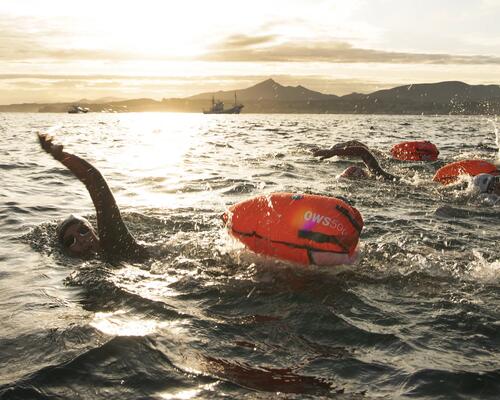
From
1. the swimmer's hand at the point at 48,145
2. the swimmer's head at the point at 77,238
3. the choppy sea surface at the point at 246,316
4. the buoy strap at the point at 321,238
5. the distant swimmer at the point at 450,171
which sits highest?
the swimmer's hand at the point at 48,145

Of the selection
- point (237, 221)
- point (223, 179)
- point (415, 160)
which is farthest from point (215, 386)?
point (415, 160)

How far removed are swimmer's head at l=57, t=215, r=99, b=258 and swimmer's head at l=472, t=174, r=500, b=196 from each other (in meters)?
10.2

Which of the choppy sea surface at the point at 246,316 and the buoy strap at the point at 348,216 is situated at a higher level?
the buoy strap at the point at 348,216

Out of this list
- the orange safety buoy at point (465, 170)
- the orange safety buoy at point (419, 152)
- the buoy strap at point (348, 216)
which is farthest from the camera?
the orange safety buoy at point (419, 152)

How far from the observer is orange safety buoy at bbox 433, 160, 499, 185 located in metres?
15.5

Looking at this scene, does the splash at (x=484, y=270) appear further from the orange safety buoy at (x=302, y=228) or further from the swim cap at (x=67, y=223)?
the swim cap at (x=67, y=223)

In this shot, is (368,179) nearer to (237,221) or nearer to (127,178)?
(127,178)

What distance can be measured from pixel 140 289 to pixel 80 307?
0.93 m

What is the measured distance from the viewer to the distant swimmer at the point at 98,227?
7.73 metres

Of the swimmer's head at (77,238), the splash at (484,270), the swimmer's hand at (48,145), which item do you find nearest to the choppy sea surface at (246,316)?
the splash at (484,270)

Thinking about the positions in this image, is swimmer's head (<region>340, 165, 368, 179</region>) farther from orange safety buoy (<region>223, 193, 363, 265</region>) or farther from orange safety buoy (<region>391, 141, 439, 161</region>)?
orange safety buoy (<region>223, 193, 363, 265</region>)

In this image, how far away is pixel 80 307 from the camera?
673 cm

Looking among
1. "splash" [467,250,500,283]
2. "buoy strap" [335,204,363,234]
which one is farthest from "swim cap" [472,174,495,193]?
"buoy strap" [335,204,363,234]

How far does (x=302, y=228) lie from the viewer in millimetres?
7809
